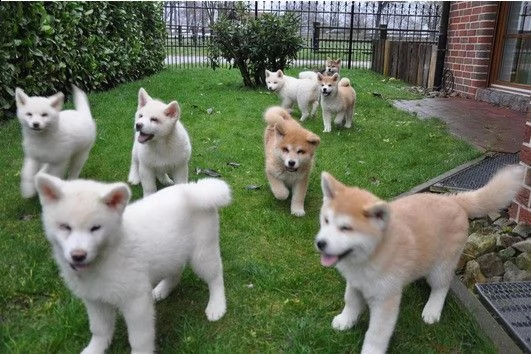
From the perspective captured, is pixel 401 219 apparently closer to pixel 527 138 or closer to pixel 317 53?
pixel 527 138

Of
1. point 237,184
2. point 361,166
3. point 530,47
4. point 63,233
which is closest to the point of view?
point 63,233

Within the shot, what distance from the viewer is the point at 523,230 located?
3809 millimetres

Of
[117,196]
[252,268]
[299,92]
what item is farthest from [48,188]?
[299,92]

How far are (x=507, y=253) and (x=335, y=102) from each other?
4879mm

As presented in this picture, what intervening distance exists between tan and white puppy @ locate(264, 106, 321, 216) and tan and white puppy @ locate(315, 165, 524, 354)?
166 cm

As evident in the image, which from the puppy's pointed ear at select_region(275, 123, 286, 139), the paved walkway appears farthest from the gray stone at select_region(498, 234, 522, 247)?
the paved walkway

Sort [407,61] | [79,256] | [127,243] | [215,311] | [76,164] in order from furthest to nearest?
[407,61]
[76,164]
[215,311]
[127,243]
[79,256]

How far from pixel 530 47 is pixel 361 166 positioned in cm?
512

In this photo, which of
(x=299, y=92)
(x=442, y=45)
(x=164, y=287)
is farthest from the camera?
(x=442, y=45)

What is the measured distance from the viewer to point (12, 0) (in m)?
6.88

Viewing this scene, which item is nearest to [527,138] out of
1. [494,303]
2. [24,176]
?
[494,303]

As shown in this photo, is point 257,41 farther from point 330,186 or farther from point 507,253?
point 330,186

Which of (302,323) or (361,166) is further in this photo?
(361,166)

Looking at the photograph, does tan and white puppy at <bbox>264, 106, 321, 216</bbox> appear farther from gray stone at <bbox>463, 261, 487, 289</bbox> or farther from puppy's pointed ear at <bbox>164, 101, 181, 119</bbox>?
gray stone at <bbox>463, 261, 487, 289</bbox>
